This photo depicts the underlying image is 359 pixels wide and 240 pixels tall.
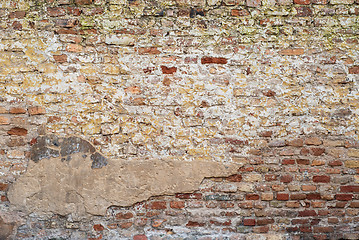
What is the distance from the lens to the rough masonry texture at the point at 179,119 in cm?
238

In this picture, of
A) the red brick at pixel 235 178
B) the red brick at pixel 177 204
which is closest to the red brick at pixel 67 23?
the red brick at pixel 177 204

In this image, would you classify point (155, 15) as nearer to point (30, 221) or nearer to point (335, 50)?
point (335, 50)

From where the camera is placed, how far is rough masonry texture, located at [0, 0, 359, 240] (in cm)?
238

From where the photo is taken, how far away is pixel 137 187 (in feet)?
7.86

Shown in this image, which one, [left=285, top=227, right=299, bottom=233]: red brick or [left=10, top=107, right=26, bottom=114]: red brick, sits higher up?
[left=10, top=107, right=26, bottom=114]: red brick

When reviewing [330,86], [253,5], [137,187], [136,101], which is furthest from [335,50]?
[137,187]

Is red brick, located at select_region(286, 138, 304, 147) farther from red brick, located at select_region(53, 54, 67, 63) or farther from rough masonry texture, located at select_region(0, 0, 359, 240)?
red brick, located at select_region(53, 54, 67, 63)

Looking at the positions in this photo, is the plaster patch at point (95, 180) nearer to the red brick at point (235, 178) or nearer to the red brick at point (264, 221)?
the red brick at point (235, 178)

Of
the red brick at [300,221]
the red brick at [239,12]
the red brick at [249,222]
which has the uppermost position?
the red brick at [239,12]

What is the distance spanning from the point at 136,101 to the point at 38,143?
0.89m

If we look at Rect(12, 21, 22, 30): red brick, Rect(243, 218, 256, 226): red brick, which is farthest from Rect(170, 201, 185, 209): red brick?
Rect(12, 21, 22, 30): red brick

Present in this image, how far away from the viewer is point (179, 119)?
2.42 metres

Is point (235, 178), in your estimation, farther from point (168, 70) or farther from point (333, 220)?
point (168, 70)

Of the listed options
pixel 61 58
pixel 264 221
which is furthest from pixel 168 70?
pixel 264 221
